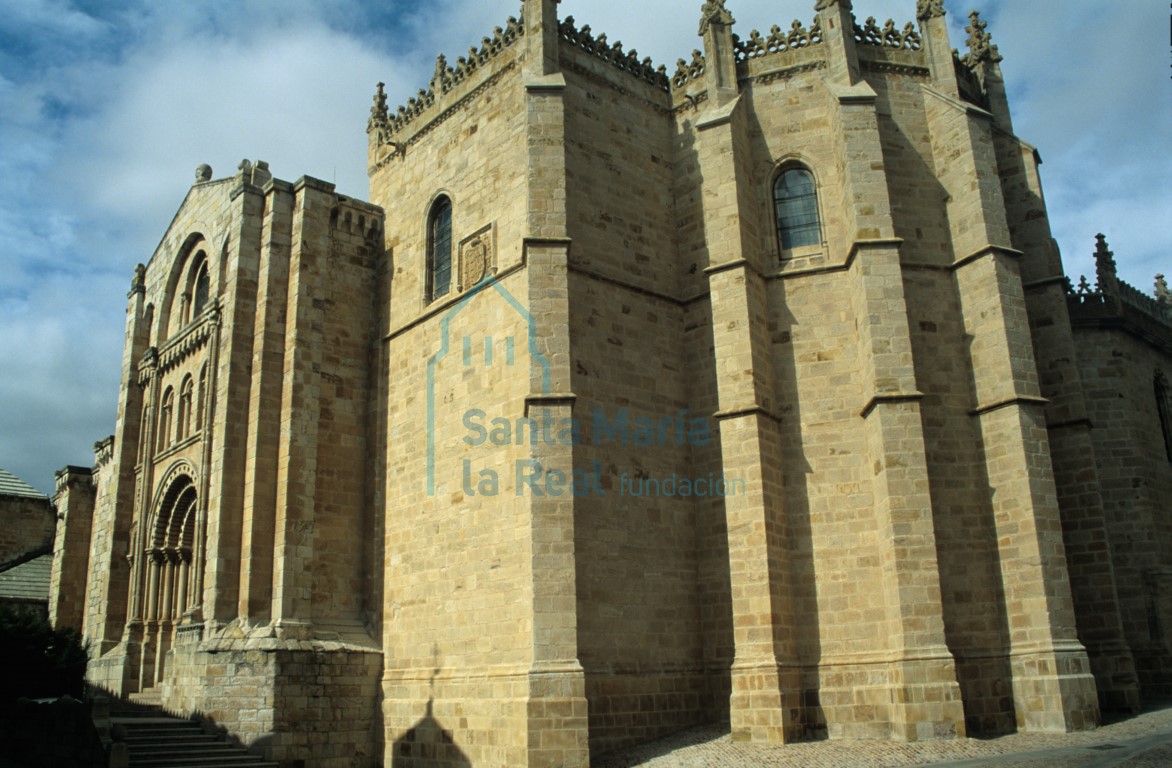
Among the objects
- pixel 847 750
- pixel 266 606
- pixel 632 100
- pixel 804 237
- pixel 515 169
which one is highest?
pixel 632 100

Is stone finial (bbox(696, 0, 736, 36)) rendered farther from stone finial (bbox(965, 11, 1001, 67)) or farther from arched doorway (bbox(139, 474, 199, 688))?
arched doorway (bbox(139, 474, 199, 688))

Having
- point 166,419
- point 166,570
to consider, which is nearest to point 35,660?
point 166,570

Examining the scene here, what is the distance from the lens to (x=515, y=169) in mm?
16828

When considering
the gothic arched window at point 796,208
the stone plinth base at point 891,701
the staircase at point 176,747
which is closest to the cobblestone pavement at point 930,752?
the stone plinth base at point 891,701

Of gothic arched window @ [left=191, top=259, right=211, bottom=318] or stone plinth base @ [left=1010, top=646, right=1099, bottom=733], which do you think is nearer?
stone plinth base @ [left=1010, top=646, right=1099, bottom=733]

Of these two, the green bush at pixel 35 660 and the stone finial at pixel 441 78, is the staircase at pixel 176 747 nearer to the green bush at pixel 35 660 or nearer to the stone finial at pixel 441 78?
the green bush at pixel 35 660

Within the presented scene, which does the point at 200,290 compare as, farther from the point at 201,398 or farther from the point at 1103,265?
the point at 1103,265

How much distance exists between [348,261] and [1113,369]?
15.7 meters

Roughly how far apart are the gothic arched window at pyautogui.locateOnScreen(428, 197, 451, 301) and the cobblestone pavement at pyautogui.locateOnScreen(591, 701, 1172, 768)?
29.5 feet

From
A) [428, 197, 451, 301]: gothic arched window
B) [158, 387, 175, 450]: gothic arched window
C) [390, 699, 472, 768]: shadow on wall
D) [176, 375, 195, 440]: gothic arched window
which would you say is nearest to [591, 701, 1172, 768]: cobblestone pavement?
[390, 699, 472, 768]: shadow on wall

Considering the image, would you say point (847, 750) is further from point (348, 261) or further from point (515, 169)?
point (348, 261)

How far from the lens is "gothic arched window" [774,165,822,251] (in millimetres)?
17156

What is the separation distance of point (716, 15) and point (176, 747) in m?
15.2

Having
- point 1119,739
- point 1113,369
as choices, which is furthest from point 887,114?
point 1119,739
